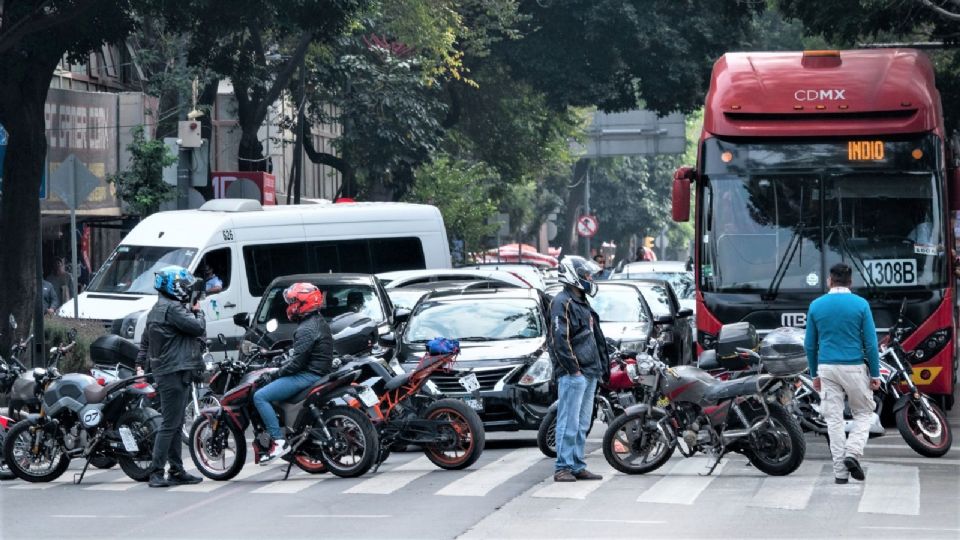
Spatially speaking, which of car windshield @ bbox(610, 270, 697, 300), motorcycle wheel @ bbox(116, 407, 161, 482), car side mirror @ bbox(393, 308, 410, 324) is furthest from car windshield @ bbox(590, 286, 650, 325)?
motorcycle wheel @ bbox(116, 407, 161, 482)

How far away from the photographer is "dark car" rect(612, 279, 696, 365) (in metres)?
24.6

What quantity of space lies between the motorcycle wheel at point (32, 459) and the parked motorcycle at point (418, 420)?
2.52 m

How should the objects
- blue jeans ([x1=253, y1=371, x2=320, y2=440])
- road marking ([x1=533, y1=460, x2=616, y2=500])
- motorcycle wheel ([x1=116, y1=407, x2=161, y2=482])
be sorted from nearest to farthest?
road marking ([x1=533, y1=460, x2=616, y2=500]) → blue jeans ([x1=253, y1=371, x2=320, y2=440]) → motorcycle wheel ([x1=116, y1=407, x2=161, y2=482])

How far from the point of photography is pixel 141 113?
122 feet

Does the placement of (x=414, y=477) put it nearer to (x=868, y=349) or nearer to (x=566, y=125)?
Answer: (x=868, y=349)

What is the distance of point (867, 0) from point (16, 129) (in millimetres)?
11109

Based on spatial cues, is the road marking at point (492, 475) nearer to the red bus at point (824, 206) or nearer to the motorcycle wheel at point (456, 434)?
the motorcycle wheel at point (456, 434)

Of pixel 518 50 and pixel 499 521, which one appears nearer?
pixel 499 521

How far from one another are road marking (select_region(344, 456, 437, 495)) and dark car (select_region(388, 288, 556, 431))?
1.19 metres

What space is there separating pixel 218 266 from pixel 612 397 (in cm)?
1050

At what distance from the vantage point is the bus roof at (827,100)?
1773 centimetres

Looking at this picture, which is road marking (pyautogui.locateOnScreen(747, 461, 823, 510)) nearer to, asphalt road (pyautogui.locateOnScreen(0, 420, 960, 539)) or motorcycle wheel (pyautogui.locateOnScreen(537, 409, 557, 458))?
asphalt road (pyautogui.locateOnScreen(0, 420, 960, 539))

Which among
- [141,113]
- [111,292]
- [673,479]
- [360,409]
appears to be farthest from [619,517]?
[141,113]

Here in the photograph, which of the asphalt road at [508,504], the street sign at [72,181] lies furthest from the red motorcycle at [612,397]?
the street sign at [72,181]
